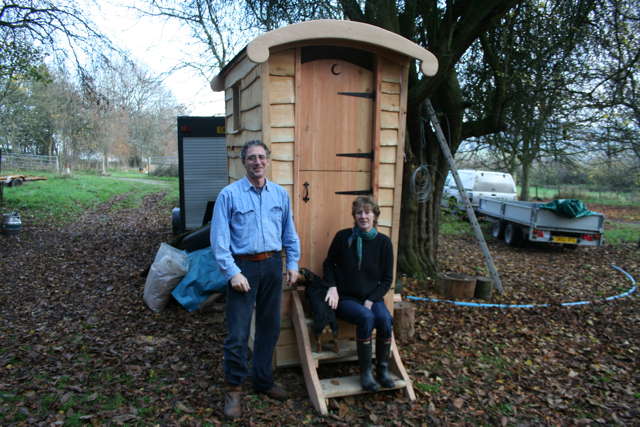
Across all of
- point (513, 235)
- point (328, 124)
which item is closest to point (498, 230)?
point (513, 235)

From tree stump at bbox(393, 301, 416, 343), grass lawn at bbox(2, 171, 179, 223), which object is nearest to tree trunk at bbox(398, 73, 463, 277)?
tree stump at bbox(393, 301, 416, 343)

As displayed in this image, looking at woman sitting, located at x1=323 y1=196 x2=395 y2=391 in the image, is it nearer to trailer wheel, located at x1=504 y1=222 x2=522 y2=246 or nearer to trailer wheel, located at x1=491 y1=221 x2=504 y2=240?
trailer wheel, located at x1=504 y1=222 x2=522 y2=246

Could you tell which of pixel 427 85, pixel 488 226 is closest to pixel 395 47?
pixel 427 85

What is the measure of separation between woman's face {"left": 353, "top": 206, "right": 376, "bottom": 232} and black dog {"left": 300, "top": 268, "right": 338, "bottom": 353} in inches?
22.2

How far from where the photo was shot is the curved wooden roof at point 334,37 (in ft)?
10.6

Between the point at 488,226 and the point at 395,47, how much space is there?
10830 mm

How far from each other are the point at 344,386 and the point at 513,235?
8.30 metres

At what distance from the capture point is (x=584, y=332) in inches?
195

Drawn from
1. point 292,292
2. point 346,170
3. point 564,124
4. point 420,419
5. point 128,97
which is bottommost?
point 420,419

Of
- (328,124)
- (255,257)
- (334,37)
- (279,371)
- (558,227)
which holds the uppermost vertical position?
(334,37)

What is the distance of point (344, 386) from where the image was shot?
133 inches

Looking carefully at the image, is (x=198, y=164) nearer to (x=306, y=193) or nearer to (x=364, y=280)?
(x=306, y=193)

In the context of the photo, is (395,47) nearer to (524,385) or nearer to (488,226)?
(524,385)

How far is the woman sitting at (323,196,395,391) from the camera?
3.37 meters
